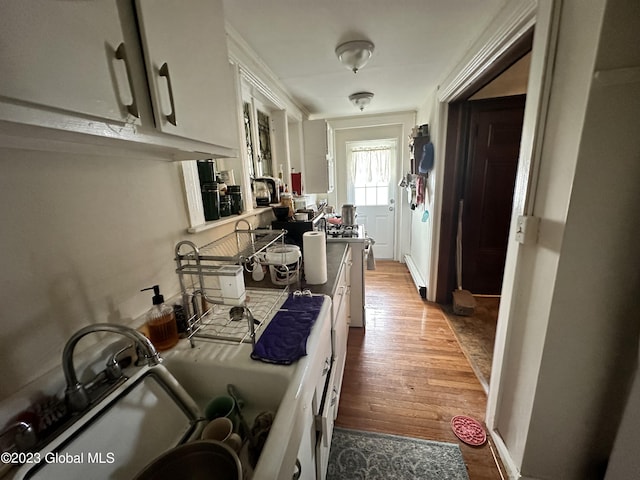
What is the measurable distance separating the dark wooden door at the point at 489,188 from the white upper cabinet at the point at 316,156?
143 cm

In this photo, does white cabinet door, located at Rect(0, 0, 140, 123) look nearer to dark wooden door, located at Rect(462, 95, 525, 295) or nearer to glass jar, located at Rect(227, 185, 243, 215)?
glass jar, located at Rect(227, 185, 243, 215)

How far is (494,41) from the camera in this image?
4.37ft

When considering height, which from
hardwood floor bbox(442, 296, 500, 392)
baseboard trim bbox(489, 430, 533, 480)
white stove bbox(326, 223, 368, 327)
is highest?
white stove bbox(326, 223, 368, 327)

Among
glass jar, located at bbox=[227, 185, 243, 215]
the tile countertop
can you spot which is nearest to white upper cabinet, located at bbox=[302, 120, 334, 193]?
the tile countertop

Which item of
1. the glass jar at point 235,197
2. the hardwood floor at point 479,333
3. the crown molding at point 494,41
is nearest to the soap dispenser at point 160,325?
the glass jar at point 235,197

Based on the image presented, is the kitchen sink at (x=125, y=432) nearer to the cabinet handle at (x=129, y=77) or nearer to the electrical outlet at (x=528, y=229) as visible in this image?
the cabinet handle at (x=129, y=77)

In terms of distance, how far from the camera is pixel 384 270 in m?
3.83

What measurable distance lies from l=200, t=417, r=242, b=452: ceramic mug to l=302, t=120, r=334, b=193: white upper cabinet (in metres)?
2.40

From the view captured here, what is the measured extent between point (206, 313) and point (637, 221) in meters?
1.51

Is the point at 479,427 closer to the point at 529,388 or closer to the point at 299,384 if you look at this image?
the point at 529,388

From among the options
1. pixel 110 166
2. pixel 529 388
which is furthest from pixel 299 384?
pixel 529 388

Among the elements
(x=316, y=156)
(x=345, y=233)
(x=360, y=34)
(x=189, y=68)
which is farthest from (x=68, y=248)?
(x=316, y=156)

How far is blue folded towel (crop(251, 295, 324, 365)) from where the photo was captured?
0.78 meters

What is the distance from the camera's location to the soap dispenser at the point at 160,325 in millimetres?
841
